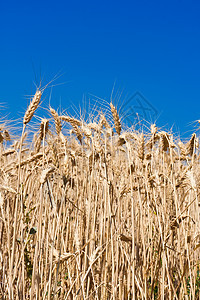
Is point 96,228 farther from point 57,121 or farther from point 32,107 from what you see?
point 32,107

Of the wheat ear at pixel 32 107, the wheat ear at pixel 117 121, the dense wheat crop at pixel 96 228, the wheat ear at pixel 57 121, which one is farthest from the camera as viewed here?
the wheat ear at pixel 57 121

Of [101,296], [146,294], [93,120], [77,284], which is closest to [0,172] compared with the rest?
[93,120]

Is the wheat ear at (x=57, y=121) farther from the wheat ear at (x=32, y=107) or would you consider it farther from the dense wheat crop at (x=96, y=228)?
the wheat ear at (x=32, y=107)

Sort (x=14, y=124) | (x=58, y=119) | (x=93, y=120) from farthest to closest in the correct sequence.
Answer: (x=14, y=124), (x=93, y=120), (x=58, y=119)

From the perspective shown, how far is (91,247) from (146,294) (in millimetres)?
407

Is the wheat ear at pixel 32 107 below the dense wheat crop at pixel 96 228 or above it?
above

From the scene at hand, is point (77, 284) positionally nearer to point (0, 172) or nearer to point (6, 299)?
point (6, 299)

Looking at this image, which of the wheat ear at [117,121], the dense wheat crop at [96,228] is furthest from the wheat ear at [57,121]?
the wheat ear at [117,121]

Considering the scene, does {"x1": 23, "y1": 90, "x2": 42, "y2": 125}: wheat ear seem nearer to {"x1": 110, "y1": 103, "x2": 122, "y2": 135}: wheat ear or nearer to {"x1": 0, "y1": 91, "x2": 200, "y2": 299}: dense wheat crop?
{"x1": 0, "y1": 91, "x2": 200, "y2": 299}: dense wheat crop

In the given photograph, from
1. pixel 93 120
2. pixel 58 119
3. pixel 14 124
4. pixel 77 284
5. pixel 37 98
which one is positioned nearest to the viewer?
pixel 37 98

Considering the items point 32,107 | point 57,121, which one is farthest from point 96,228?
point 32,107

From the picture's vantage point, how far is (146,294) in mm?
1756

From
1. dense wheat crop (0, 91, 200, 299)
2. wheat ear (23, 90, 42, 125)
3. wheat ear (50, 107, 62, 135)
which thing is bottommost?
dense wheat crop (0, 91, 200, 299)

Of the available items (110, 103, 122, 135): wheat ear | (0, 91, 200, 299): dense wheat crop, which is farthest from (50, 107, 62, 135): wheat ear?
(110, 103, 122, 135): wheat ear
